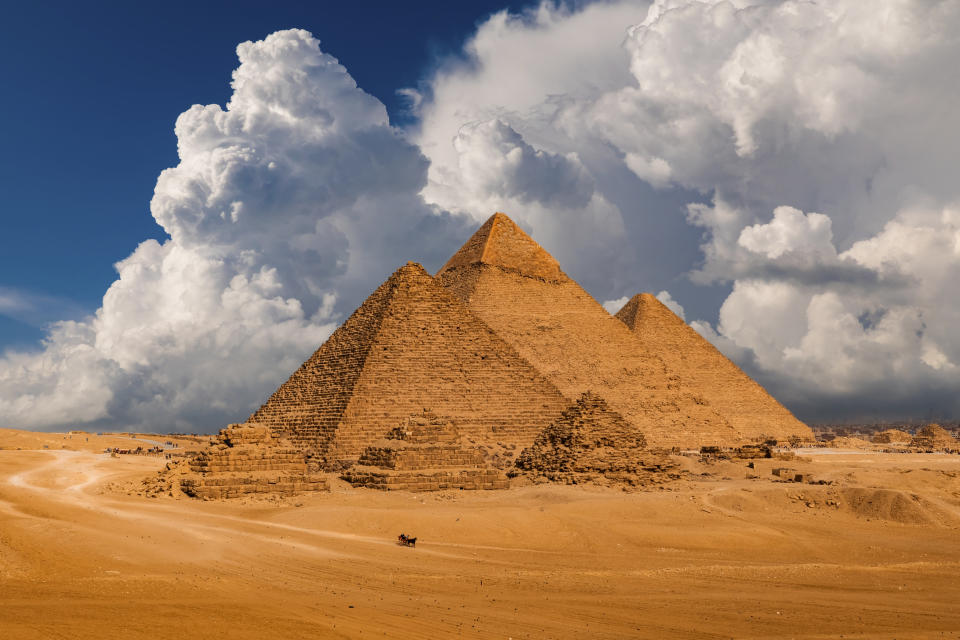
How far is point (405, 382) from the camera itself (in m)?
33.6

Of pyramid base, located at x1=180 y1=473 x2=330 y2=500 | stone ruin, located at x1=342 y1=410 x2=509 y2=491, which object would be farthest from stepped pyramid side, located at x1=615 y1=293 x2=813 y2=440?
pyramid base, located at x1=180 y1=473 x2=330 y2=500

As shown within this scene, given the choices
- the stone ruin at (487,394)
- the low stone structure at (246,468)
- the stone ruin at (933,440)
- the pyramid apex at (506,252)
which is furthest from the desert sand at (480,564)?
the stone ruin at (933,440)

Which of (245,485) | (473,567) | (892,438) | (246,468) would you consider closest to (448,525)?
(473,567)

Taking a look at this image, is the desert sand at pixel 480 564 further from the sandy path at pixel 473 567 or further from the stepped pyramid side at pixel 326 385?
the stepped pyramid side at pixel 326 385

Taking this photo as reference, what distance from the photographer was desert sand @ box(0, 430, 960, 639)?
7992 mm

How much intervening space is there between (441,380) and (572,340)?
1683 cm

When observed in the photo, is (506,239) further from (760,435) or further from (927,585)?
(927,585)

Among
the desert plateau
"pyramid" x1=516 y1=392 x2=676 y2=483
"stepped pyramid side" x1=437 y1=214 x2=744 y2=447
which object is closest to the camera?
the desert plateau

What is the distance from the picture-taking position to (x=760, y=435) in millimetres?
54812

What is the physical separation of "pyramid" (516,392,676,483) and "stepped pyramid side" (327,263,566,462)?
6.12 meters

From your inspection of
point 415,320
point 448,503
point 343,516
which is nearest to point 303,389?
point 415,320

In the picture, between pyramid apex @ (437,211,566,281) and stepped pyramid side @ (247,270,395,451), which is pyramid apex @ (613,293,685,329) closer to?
pyramid apex @ (437,211,566,281)

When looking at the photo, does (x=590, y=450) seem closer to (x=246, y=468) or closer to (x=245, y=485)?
(x=246, y=468)

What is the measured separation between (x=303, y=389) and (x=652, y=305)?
35873mm
